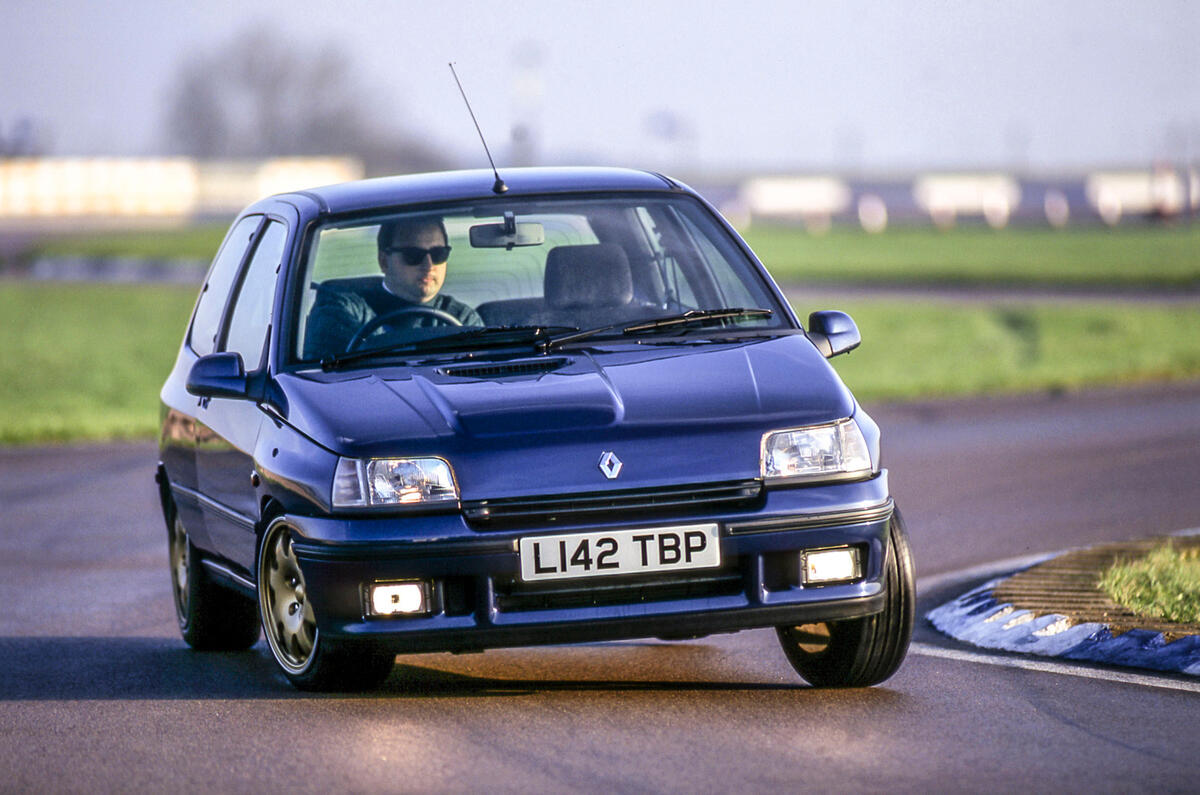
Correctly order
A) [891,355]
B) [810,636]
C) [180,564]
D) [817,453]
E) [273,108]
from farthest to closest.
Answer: [273,108], [891,355], [180,564], [810,636], [817,453]

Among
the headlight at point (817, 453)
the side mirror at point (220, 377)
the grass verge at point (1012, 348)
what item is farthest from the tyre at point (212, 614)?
the grass verge at point (1012, 348)

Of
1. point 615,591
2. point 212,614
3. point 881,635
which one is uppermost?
point 615,591

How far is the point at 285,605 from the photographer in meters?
6.18

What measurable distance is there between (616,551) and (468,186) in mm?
1948

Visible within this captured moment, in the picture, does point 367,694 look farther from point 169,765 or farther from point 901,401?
point 901,401

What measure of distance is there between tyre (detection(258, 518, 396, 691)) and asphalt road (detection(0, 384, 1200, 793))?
7 centimetres

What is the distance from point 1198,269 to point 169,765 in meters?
39.2

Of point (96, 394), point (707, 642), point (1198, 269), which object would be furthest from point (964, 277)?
point (707, 642)

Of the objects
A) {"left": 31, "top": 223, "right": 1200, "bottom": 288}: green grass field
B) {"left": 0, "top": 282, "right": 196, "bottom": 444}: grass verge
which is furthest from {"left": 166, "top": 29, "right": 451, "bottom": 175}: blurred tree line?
{"left": 0, "top": 282, "right": 196, "bottom": 444}: grass verge

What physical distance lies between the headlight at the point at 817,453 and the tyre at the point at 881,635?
33 cm

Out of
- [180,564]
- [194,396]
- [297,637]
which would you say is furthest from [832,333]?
[180,564]

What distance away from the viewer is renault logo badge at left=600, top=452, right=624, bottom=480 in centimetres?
553

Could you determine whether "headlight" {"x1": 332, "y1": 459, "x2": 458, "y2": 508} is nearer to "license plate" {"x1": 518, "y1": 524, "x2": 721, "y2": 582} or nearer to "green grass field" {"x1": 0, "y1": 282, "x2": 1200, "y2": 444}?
"license plate" {"x1": 518, "y1": 524, "x2": 721, "y2": 582}

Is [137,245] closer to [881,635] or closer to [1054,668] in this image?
[1054,668]
